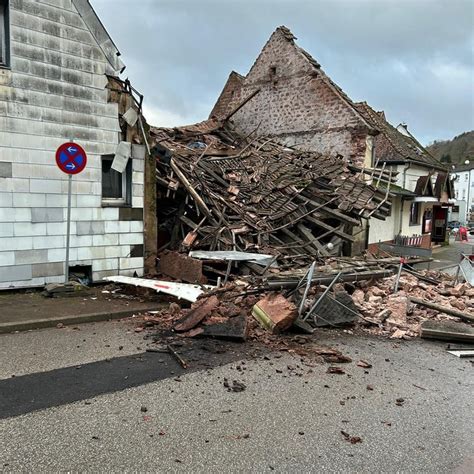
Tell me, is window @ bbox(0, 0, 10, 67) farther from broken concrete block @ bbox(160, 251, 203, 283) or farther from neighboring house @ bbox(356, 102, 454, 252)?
neighboring house @ bbox(356, 102, 454, 252)

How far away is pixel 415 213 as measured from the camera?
80.4 ft

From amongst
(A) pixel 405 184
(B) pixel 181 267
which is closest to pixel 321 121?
(A) pixel 405 184

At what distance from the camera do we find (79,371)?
518cm

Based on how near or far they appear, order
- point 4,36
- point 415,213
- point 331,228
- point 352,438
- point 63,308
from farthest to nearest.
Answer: point 415,213, point 331,228, point 4,36, point 63,308, point 352,438

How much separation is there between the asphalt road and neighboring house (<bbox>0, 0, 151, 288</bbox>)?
2.87 m

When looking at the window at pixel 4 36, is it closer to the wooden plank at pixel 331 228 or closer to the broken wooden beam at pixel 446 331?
the broken wooden beam at pixel 446 331

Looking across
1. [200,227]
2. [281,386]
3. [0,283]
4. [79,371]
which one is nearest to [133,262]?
[200,227]

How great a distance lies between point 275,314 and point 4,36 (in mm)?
7056

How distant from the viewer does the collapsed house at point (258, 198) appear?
448 inches

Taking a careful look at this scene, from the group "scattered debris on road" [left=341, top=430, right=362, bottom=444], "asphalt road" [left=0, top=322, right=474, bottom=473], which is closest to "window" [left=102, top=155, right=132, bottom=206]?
"asphalt road" [left=0, top=322, right=474, bottom=473]

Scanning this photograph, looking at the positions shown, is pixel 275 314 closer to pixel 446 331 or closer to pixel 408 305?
pixel 446 331

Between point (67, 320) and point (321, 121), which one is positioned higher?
point (321, 121)

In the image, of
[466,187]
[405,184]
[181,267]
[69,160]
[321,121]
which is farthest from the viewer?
[466,187]

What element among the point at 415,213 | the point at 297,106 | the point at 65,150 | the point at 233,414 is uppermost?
the point at 297,106
